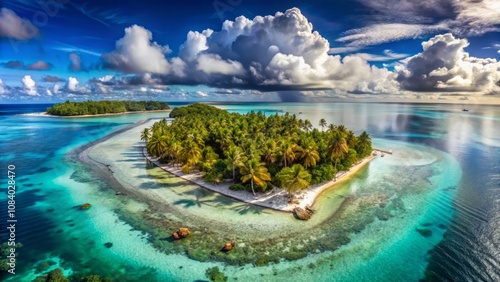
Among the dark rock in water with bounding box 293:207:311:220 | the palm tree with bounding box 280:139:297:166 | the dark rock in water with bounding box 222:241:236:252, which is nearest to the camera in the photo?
the dark rock in water with bounding box 222:241:236:252

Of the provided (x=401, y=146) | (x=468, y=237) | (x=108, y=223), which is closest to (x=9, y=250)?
(x=108, y=223)

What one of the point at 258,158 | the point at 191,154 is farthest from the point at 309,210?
the point at 191,154

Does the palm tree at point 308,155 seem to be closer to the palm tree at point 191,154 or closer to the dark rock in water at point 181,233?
the palm tree at point 191,154

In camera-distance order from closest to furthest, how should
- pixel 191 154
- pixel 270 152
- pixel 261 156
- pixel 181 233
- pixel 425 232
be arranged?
1. pixel 181 233
2. pixel 425 232
3. pixel 270 152
4. pixel 261 156
5. pixel 191 154

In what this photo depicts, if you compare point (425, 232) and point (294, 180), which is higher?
point (294, 180)

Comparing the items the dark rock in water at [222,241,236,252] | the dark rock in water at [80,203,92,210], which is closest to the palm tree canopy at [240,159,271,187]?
the dark rock in water at [222,241,236,252]

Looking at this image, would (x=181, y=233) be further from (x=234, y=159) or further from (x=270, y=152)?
(x=270, y=152)

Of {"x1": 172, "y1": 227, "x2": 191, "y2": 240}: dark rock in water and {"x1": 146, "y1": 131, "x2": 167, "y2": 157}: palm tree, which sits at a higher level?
{"x1": 146, "y1": 131, "x2": 167, "y2": 157}: palm tree

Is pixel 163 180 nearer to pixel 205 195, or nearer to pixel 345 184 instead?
pixel 205 195

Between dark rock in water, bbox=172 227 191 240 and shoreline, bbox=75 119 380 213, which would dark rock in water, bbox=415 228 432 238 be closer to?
shoreline, bbox=75 119 380 213

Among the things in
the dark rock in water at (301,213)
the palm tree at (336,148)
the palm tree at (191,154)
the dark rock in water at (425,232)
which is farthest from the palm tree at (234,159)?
the dark rock in water at (425,232)

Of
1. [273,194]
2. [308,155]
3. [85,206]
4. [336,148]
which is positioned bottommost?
[85,206]
